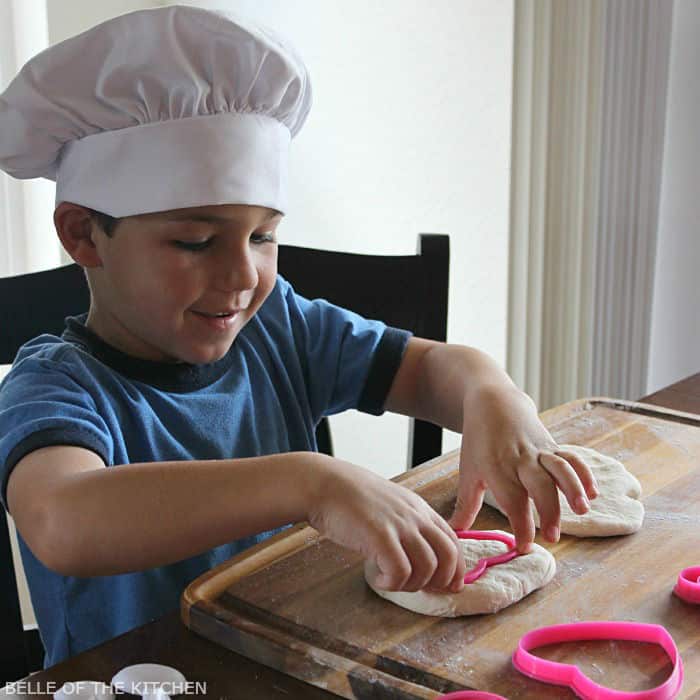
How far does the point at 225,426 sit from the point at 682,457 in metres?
0.40

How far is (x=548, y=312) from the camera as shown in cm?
197

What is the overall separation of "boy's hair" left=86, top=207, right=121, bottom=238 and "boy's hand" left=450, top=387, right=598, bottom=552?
1.05 feet

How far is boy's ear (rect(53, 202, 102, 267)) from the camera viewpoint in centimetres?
82

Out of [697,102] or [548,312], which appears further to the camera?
[548,312]

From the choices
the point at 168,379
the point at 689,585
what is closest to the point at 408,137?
the point at 168,379

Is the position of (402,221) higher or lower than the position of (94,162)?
lower

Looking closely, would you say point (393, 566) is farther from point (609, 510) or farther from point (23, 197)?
point (23, 197)

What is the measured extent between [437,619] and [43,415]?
0.31 meters

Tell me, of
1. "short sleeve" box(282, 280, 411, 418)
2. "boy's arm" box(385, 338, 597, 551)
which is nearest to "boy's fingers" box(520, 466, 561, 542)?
"boy's arm" box(385, 338, 597, 551)

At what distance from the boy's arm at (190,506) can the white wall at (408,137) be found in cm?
136

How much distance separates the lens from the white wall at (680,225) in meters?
1.75

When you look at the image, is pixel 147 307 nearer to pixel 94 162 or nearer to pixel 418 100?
pixel 94 162

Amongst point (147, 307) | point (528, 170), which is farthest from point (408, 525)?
point (528, 170)

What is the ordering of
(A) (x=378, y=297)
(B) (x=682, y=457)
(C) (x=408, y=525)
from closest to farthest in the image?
(C) (x=408, y=525) < (B) (x=682, y=457) < (A) (x=378, y=297)
